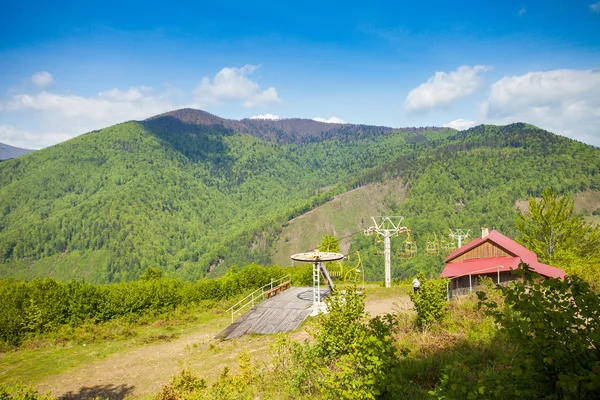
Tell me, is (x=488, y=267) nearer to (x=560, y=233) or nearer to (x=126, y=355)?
(x=560, y=233)

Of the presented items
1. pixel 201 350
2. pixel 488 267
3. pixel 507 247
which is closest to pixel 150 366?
pixel 201 350

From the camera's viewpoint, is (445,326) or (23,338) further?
(23,338)

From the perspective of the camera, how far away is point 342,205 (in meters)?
197

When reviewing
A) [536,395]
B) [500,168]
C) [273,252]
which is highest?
[500,168]

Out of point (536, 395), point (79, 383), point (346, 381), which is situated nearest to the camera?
point (536, 395)

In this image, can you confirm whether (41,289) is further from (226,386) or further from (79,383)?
(226,386)

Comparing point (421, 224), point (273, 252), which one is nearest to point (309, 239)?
point (273, 252)

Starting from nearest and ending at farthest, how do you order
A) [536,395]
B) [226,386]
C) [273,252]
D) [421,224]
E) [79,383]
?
[536,395] → [226,386] → [79,383] → [421,224] → [273,252]

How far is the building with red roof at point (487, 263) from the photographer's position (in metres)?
23.0

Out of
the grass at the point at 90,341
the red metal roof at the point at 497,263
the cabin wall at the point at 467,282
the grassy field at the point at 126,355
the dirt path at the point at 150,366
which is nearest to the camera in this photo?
the dirt path at the point at 150,366

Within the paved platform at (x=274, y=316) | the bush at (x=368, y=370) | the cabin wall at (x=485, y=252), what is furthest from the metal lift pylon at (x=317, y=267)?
the bush at (x=368, y=370)

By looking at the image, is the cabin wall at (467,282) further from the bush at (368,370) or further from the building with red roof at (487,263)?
the bush at (368,370)

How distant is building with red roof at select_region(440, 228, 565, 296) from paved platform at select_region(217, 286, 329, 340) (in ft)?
32.7

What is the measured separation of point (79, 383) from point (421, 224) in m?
150
